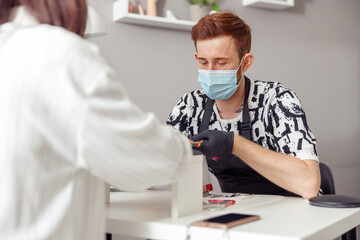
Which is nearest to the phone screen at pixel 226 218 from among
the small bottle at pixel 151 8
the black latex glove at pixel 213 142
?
the black latex glove at pixel 213 142

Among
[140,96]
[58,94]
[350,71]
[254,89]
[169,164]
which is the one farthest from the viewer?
[350,71]

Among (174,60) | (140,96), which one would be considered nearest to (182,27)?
(174,60)

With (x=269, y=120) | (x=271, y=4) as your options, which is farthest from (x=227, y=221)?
(x=271, y=4)

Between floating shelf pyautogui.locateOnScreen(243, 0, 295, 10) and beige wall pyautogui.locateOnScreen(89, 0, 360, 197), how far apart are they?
1.9 inches

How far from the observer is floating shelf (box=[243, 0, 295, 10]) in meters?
3.21

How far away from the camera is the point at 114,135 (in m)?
0.85

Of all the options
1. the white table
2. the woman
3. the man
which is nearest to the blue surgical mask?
the man

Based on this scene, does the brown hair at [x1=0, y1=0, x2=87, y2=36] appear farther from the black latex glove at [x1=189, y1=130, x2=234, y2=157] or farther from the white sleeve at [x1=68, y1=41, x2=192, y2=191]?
the black latex glove at [x1=189, y1=130, x2=234, y2=157]

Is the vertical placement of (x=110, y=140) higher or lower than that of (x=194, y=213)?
higher

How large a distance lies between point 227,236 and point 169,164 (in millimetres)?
206

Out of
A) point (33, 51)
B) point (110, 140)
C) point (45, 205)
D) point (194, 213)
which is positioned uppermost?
point (33, 51)

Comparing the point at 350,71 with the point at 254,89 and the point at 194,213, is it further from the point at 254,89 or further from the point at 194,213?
the point at 194,213

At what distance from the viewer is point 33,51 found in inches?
33.2

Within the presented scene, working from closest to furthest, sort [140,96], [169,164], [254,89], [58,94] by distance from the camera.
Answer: [58,94], [169,164], [254,89], [140,96]
